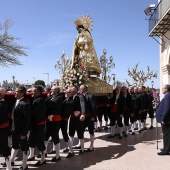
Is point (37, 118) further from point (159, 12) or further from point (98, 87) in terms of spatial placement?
point (159, 12)

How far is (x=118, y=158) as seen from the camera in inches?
253

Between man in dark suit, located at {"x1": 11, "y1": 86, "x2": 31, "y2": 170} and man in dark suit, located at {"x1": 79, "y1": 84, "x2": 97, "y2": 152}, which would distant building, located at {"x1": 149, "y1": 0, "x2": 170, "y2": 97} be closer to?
man in dark suit, located at {"x1": 79, "y1": 84, "x2": 97, "y2": 152}

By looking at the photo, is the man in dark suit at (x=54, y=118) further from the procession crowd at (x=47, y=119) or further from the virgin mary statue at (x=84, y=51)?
the virgin mary statue at (x=84, y=51)

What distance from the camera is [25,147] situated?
17.3 feet

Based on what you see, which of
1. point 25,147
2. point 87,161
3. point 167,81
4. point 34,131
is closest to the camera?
point 25,147

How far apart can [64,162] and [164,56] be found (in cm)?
1113

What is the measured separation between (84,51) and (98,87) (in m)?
1.84

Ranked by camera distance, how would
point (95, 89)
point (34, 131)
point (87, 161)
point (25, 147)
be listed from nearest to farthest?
point (25, 147), point (34, 131), point (87, 161), point (95, 89)

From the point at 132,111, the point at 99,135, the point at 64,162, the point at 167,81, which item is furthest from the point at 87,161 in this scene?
the point at 167,81

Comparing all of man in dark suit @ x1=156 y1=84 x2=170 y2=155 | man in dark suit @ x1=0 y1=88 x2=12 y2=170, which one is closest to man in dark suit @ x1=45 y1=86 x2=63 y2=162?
man in dark suit @ x1=0 y1=88 x2=12 y2=170

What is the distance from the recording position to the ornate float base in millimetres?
9203

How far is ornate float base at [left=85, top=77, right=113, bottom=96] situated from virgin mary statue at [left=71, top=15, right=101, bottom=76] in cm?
57

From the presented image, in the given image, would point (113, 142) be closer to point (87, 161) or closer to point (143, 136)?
point (143, 136)

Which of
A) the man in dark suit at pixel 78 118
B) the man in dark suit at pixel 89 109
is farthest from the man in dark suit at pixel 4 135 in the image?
the man in dark suit at pixel 89 109
